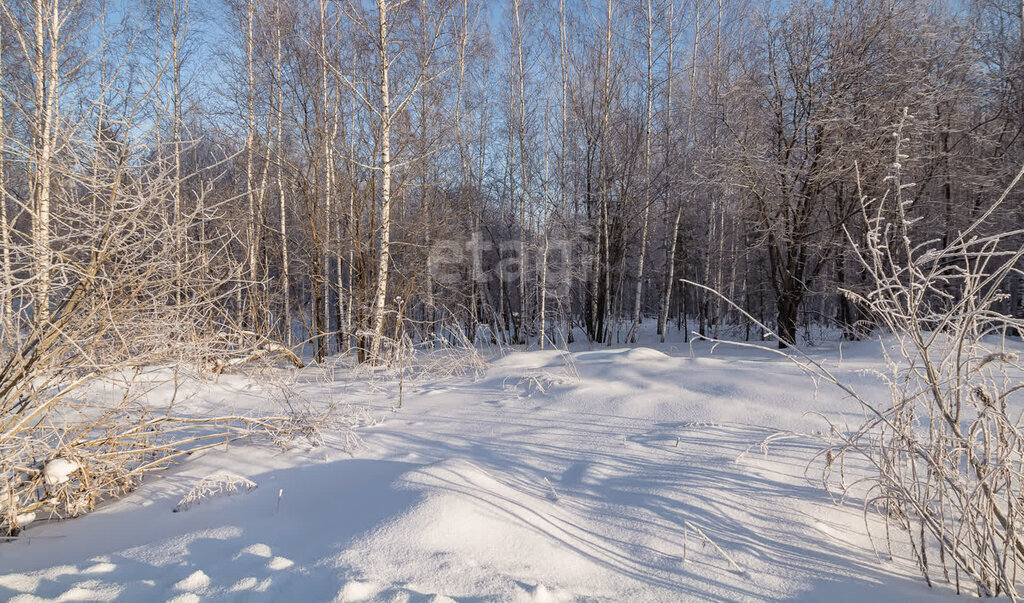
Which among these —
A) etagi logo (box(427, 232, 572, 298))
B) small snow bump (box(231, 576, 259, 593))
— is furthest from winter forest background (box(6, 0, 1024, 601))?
etagi logo (box(427, 232, 572, 298))

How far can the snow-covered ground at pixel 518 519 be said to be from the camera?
1677 millimetres

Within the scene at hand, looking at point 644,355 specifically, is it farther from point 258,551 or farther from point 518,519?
point 258,551

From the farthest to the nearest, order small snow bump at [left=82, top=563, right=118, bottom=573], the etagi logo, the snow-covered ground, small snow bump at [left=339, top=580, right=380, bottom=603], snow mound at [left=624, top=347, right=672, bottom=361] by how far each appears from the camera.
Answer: the etagi logo → snow mound at [left=624, top=347, right=672, bottom=361] → small snow bump at [left=82, top=563, right=118, bottom=573] → the snow-covered ground → small snow bump at [left=339, top=580, right=380, bottom=603]

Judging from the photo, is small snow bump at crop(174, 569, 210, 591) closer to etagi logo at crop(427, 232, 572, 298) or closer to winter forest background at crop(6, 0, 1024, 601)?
winter forest background at crop(6, 0, 1024, 601)

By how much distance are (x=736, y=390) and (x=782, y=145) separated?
7.75 meters

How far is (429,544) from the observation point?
1874 millimetres

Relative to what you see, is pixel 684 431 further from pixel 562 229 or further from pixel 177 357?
pixel 562 229

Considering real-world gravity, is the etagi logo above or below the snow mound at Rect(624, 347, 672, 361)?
above

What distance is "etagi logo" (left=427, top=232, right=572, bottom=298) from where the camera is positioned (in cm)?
1294

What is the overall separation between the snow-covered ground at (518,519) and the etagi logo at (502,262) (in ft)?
27.8

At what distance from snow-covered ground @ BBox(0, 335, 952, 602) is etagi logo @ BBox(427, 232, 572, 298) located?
849cm

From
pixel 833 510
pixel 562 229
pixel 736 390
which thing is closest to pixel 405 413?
pixel 736 390

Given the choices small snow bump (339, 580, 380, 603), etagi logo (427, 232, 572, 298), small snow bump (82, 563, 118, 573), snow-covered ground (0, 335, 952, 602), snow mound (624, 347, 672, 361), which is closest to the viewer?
small snow bump (339, 580, 380, 603)

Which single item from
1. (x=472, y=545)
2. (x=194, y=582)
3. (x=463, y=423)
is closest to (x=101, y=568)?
(x=194, y=582)
